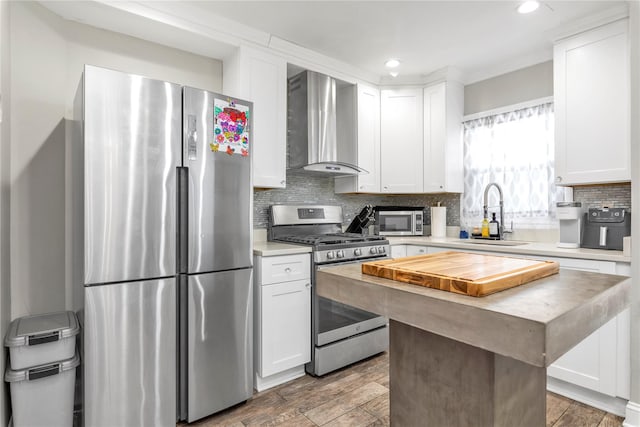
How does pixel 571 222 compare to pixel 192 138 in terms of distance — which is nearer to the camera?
pixel 192 138

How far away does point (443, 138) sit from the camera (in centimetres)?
335

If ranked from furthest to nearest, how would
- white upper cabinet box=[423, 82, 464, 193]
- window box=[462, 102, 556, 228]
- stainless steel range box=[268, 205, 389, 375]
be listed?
white upper cabinet box=[423, 82, 464, 193] → window box=[462, 102, 556, 228] → stainless steel range box=[268, 205, 389, 375]

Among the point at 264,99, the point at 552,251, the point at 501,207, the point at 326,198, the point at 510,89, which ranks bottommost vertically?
the point at 552,251

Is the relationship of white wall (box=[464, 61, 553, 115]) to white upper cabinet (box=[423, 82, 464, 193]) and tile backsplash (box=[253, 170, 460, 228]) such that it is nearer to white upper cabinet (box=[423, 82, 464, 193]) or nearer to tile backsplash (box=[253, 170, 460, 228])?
white upper cabinet (box=[423, 82, 464, 193])

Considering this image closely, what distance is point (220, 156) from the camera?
211 centimetres

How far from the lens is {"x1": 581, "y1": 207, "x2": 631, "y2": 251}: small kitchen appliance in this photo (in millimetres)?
2248

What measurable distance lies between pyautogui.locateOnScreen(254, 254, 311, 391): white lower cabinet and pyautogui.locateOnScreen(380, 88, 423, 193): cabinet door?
59.3 inches

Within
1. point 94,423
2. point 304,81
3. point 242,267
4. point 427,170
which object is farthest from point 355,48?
point 94,423

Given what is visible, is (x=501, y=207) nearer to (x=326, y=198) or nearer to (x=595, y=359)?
(x=595, y=359)

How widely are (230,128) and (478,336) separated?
1.87 metres

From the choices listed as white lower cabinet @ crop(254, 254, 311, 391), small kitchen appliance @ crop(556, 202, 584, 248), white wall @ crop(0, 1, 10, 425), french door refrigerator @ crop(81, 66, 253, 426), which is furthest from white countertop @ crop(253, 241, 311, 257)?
small kitchen appliance @ crop(556, 202, 584, 248)

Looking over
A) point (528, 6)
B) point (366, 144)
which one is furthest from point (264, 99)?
point (528, 6)

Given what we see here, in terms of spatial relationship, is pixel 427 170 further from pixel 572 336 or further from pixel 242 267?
pixel 572 336

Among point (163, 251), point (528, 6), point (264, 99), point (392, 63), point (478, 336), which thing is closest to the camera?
point (478, 336)
